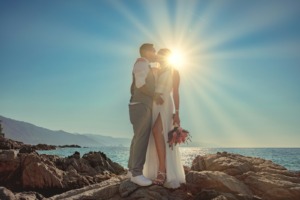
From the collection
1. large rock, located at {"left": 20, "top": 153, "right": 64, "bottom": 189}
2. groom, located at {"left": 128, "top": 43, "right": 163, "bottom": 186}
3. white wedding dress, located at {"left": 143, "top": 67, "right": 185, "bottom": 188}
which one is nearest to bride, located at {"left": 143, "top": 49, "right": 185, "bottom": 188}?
white wedding dress, located at {"left": 143, "top": 67, "right": 185, "bottom": 188}

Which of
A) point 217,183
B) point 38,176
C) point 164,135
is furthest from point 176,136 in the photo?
point 38,176

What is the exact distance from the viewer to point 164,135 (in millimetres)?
7594

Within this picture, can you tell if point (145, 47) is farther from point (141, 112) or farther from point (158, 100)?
point (141, 112)

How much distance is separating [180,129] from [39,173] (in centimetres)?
1303

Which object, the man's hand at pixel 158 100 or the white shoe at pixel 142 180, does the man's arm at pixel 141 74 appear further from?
the white shoe at pixel 142 180

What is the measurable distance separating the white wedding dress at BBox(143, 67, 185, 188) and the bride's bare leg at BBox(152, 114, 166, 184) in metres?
0.08

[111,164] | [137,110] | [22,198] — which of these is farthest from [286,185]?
[111,164]

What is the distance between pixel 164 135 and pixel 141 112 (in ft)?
2.62

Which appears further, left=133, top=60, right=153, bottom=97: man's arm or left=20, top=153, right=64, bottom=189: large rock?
left=20, top=153, right=64, bottom=189: large rock

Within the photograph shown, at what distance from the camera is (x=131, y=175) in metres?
7.59

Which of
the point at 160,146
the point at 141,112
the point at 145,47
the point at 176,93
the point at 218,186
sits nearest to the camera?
the point at 218,186

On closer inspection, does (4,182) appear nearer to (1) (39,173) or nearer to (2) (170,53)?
(1) (39,173)

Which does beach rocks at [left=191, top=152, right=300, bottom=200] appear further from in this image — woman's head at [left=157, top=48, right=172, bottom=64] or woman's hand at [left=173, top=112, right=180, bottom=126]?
woman's head at [left=157, top=48, right=172, bottom=64]

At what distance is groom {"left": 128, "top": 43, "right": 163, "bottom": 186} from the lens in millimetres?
7344
